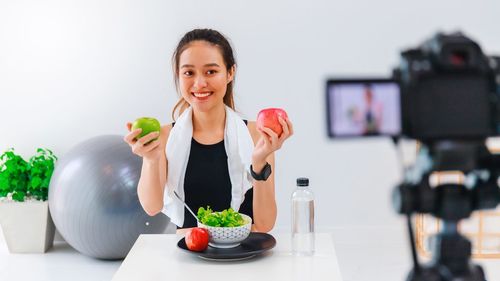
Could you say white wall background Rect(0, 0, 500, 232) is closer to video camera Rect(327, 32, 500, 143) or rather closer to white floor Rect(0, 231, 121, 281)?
white floor Rect(0, 231, 121, 281)

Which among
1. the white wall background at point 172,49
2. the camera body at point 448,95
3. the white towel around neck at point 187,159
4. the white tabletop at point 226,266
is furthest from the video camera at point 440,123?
the white wall background at point 172,49

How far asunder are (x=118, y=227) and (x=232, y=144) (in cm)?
113

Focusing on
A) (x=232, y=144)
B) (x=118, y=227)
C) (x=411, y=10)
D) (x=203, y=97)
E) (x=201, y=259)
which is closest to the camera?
(x=201, y=259)

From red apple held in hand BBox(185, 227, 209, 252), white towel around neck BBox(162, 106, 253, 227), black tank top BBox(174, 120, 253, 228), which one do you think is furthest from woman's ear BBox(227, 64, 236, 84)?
red apple held in hand BBox(185, 227, 209, 252)

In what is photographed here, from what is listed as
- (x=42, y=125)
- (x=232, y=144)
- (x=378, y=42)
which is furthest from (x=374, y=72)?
(x=42, y=125)

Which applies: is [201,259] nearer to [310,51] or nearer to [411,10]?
[310,51]

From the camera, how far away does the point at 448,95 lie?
2.54 ft

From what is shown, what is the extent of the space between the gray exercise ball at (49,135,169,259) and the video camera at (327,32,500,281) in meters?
2.55

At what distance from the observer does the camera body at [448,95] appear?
2.51 feet

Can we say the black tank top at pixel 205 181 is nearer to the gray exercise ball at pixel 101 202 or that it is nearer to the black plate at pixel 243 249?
the black plate at pixel 243 249

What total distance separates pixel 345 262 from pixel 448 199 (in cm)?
277

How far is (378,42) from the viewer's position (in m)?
3.76

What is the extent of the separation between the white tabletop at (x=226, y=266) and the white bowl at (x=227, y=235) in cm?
7

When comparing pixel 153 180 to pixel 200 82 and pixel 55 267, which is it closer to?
pixel 200 82
